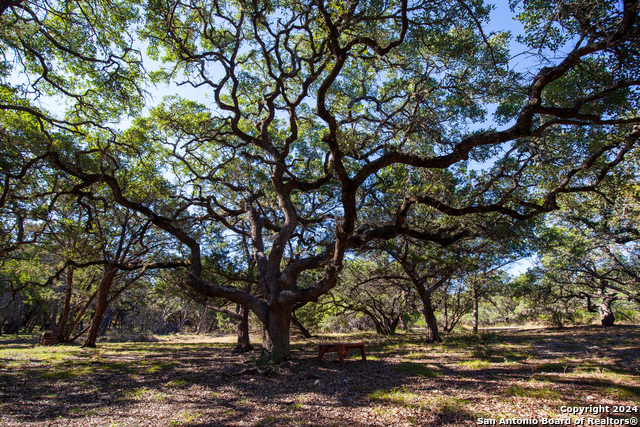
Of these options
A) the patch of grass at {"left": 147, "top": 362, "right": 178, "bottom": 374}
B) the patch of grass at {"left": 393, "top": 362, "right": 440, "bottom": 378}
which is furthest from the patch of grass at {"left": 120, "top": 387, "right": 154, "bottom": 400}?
the patch of grass at {"left": 393, "top": 362, "right": 440, "bottom": 378}

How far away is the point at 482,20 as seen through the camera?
258 inches

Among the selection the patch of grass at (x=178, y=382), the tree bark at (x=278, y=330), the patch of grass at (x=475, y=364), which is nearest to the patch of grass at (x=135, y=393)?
the patch of grass at (x=178, y=382)

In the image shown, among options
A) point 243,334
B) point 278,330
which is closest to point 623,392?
point 278,330

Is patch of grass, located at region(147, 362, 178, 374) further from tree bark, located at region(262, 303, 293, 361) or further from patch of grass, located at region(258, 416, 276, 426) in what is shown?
patch of grass, located at region(258, 416, 276, 426)

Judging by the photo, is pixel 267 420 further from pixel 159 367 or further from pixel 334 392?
pixel 159 367

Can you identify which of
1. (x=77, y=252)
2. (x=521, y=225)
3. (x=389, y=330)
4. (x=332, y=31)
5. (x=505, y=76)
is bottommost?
(x=389, y=330)

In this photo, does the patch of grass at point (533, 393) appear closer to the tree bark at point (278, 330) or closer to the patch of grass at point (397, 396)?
the patch of grass at point (397, 396)

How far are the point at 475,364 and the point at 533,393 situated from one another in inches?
106

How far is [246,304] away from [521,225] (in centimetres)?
957

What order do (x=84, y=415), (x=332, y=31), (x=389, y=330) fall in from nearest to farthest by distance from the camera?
(x=84, y=415) < (x=332, y=31) < (x=389, y=330)

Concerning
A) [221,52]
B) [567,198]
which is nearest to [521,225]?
[567,198]

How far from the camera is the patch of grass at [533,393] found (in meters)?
4.04

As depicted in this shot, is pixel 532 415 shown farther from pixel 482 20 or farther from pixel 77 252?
pixel 77 252

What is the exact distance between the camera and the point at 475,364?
22.0 ft
